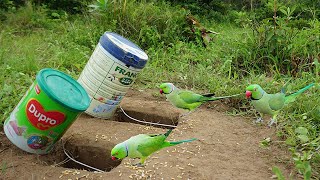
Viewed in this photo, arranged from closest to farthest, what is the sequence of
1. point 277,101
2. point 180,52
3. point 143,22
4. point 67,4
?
1. point 277,101
2. point 180,52
3. point 143,22
4. point 67,4

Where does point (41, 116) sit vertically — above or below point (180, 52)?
above

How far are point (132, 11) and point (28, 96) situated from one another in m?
3.17

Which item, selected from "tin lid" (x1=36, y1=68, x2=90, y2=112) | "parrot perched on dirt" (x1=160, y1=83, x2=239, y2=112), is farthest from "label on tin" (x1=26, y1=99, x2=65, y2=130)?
"parrot perched on dirt" (x1=160, y1=83, x2=239, y2=112)

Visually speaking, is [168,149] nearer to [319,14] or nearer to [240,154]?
[240,154]

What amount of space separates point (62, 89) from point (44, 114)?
9.7 inches

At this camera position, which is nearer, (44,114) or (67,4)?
(44,114)

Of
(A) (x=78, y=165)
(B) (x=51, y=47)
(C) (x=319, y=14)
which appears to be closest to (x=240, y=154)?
(A) (x=78, y=165)

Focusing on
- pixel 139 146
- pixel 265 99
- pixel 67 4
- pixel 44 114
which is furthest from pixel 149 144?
pixel 67 4

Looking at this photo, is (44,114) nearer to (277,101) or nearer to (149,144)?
(149,144)

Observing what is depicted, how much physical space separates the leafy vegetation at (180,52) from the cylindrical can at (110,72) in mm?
666

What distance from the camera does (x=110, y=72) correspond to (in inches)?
129

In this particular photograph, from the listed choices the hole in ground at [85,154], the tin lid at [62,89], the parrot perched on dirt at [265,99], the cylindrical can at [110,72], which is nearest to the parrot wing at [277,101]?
the parrot perched on dirt at [265,99]

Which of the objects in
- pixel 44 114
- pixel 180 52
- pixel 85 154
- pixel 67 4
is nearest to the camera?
pixel 44 114

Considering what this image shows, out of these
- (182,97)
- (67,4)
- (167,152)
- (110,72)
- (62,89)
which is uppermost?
(62,89)
